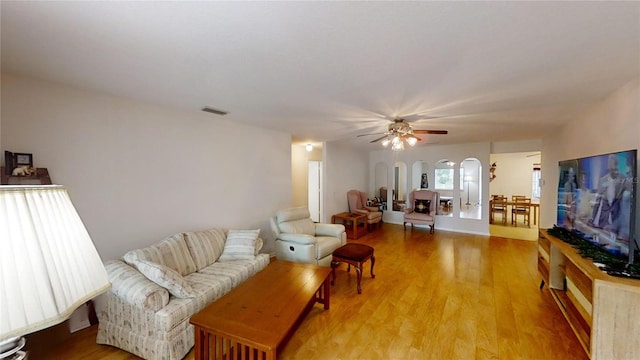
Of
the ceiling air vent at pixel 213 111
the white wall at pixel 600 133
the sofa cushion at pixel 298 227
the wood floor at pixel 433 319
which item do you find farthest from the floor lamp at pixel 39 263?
the white wall at pixel 600 133

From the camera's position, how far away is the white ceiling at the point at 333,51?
4.07 feet

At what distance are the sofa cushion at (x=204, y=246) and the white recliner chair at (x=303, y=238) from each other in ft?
2.85

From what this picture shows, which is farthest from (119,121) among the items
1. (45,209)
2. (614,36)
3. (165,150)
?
(614,36)

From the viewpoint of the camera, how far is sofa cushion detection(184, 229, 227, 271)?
276 centimetres

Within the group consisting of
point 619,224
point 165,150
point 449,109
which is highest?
point 449,109

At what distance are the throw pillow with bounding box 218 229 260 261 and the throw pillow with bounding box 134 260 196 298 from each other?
870 mm

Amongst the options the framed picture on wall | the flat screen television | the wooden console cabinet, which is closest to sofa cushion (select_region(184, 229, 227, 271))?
the framed picture on wall

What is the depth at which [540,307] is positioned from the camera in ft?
8.82

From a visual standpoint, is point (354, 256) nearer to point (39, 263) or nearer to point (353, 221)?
point (353, 221)

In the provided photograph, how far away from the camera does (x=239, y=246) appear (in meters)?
3.06

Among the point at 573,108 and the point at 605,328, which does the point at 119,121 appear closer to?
the point at 605,328

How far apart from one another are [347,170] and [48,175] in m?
5.51

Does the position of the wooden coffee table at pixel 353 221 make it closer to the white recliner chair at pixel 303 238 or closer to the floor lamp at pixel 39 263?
the white recliner chair at pixel 303 238

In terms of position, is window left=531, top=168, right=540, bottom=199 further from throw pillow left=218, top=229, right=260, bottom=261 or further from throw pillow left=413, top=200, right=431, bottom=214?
throw pillow left=218, top=229, right=260, bottom=261
